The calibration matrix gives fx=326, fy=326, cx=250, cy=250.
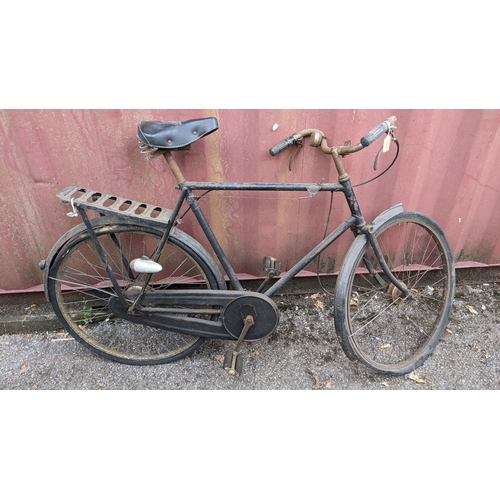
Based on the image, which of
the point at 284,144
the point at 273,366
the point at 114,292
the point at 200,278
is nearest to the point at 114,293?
the point at 114,292

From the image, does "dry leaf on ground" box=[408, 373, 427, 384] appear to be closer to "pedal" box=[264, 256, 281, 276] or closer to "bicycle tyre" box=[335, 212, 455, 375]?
"bicycle tyre" box=[335, 212, 455, 375]

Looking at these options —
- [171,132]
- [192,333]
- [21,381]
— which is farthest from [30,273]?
[171,132]

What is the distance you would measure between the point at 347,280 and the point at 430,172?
1178 millimetres

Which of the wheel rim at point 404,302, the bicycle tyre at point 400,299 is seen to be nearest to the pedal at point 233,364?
the bicycle tyre at point 400,299

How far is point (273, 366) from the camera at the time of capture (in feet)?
8.19

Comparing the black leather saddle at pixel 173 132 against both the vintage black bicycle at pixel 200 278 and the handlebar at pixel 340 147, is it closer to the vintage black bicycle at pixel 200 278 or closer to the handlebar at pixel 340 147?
the vintage black bicycle at pixel 200 278

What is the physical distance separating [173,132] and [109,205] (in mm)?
684

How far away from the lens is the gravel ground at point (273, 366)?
2385 mm

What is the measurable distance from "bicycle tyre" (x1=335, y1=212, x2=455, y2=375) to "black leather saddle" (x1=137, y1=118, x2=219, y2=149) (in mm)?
1210

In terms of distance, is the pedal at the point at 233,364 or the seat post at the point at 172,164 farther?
the pedal at the point at 233,364

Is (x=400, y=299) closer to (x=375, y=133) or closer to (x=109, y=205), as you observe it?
(x=375, y=133)

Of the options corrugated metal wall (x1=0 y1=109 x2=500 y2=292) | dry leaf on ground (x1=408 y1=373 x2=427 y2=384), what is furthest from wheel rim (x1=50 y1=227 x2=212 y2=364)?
dry leaf on ground (x1=408 y1=373 x2=427 y2=384)

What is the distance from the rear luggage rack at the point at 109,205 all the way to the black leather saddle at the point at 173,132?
0.44 m
